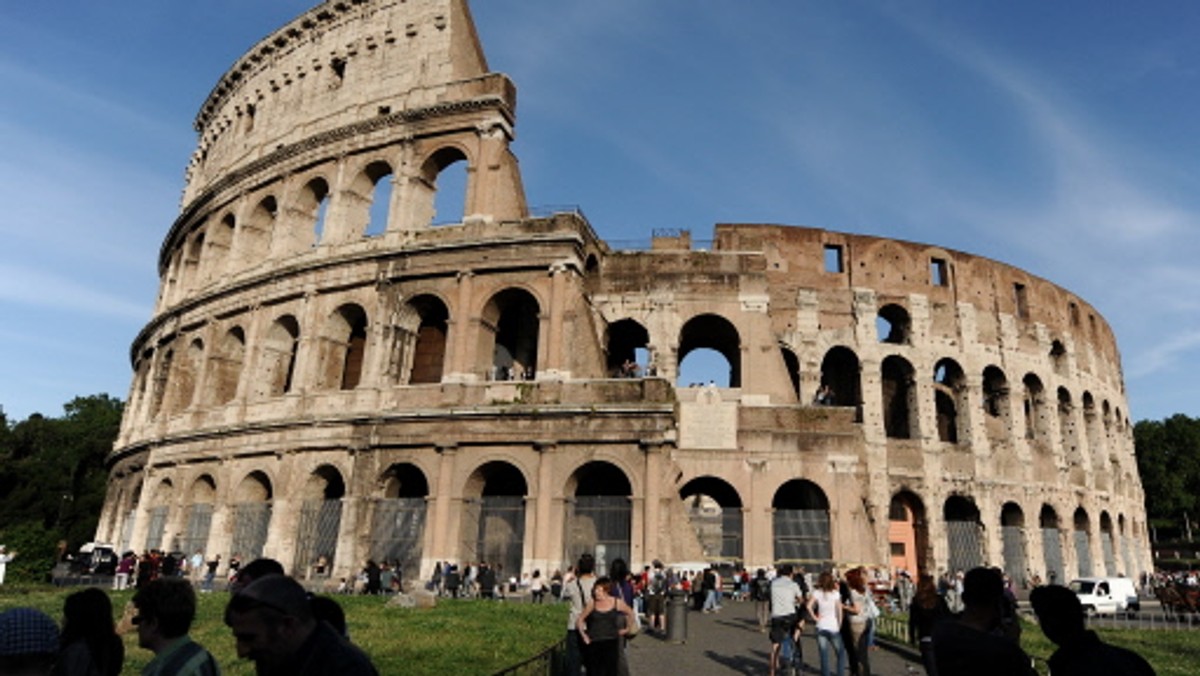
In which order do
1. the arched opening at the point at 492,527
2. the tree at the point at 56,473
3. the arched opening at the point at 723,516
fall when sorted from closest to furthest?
the arched opening at the point at 492,527, the arched opening at the point at 723,516, the tree at the point at 56,473

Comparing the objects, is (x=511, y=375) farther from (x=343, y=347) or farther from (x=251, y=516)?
(x=251, y=516)

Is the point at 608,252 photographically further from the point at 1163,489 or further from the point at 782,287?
the point at 1163,489

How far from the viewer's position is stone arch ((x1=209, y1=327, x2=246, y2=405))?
23.5 metres

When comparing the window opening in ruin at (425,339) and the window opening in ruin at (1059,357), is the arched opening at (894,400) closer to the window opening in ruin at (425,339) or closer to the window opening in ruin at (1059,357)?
the window opening in ruin at (1059,357)

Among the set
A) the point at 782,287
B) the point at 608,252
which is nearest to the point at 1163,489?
the point at 782,287

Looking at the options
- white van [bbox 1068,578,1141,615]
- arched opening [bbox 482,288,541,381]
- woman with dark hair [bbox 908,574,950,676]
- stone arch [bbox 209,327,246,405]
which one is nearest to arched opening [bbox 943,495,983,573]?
white van [bbox 1068,578,1141,615]

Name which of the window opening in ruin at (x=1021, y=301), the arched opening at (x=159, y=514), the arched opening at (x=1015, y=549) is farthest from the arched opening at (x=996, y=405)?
the arched opening at (x=159, y=514)

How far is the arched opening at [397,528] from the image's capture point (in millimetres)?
18234

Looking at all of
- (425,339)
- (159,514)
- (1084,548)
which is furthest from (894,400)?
(159,514)

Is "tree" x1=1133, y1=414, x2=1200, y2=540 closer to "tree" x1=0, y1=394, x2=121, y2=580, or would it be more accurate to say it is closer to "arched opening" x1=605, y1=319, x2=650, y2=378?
"arched opening" x1=605, y1=319, x2=650, y2=378

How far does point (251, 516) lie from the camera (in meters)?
20.7

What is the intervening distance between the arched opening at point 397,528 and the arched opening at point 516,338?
3.97 meters

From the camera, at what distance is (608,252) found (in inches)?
909

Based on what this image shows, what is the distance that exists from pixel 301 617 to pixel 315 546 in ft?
61.4
